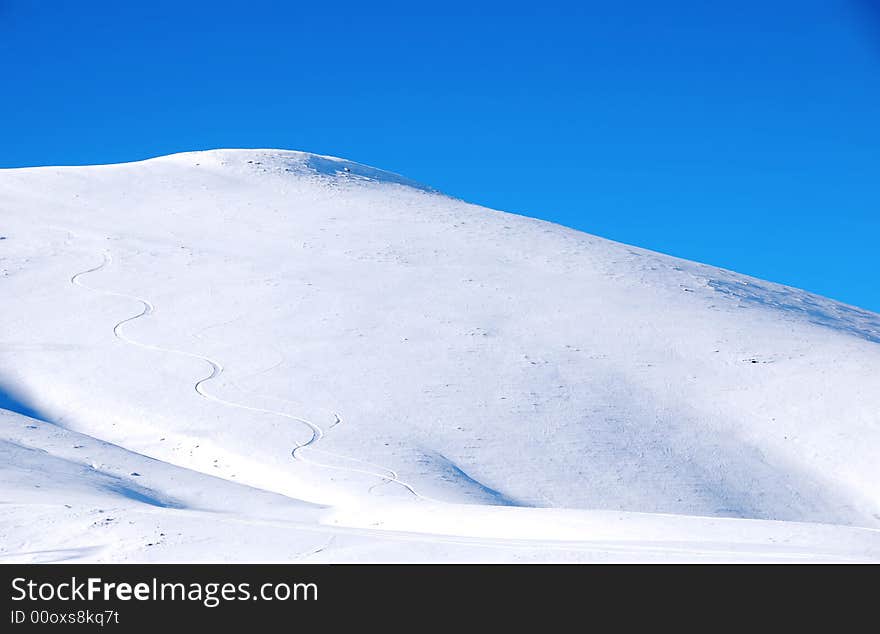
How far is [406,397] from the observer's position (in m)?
15.0

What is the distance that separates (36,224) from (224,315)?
7.76 m

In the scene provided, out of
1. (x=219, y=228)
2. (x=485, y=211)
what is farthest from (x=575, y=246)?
(x=219, y=228)

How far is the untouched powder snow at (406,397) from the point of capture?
7.29 metres

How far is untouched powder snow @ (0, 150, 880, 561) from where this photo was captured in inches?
287

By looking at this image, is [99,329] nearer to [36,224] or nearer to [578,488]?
[36,224]

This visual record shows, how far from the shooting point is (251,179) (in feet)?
93.2
